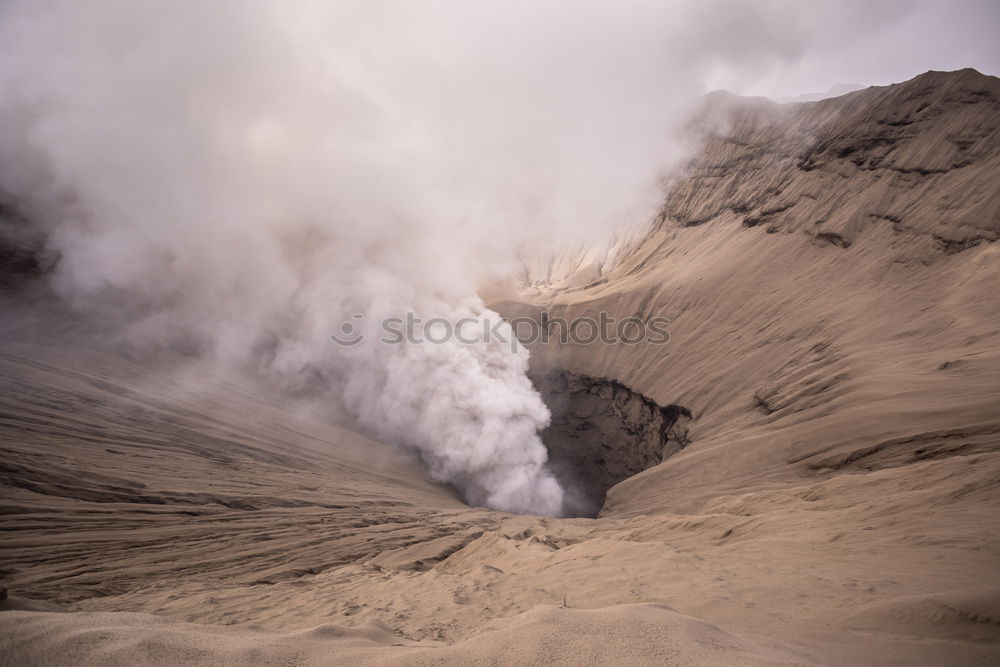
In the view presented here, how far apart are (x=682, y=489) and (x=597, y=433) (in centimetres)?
755

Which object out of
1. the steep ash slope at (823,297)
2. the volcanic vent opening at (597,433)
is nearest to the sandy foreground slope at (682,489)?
the steep ash slope at (823,297)

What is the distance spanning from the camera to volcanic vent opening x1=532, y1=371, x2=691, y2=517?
1574cm

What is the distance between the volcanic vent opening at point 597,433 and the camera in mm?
15742

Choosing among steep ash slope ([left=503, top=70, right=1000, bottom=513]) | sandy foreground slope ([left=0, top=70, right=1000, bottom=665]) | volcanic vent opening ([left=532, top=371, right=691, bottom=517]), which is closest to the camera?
sandy foreground slope ([left=0, top=70, right=1000, bottom=665])

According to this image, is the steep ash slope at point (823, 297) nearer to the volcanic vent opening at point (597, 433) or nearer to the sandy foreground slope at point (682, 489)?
the sandy foreground slope at point (682, 489)

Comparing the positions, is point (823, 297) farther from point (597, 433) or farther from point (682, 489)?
point (597, 433)

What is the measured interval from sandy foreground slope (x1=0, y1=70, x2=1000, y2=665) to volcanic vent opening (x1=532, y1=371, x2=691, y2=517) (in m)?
0.55

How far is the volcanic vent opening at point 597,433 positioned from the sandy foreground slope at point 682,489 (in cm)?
55

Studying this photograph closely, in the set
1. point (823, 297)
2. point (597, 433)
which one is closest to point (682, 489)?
point (597, 433)

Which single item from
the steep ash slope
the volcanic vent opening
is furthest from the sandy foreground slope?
the volcanic vent opening

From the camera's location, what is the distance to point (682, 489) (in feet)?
35.2

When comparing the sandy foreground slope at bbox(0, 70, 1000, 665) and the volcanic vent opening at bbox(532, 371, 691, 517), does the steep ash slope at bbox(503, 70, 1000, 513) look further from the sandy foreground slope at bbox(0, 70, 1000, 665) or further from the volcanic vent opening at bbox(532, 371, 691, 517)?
the volcanic vent opening at bbox(532, 371, 691, 517)

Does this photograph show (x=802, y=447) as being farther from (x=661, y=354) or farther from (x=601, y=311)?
(x=601, y=311)

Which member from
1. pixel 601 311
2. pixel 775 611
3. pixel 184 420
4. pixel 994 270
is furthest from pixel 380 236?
pixel 775 611
